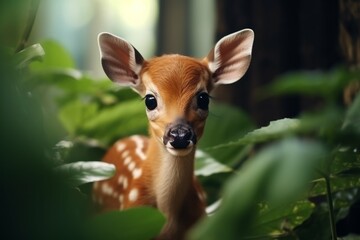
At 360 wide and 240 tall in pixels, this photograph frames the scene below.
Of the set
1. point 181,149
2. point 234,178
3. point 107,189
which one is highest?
point 234,178

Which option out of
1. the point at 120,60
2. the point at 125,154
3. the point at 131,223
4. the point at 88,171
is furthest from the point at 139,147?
the point at 131,223

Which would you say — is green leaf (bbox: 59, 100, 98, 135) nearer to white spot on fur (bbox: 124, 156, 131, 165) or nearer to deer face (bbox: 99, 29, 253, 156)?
white spot on fur (bbox: 124, 156, 131, 165)

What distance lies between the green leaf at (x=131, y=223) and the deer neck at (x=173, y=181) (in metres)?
0.35

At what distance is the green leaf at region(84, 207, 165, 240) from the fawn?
0.79 ft

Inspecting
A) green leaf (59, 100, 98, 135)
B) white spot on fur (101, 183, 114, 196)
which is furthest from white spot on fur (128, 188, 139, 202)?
green leaf (59, 100, 98, 135)

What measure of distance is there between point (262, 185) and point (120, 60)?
0.51 meters

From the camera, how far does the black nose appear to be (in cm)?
→ 68

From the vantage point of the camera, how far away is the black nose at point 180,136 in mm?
683

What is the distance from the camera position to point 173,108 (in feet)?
2.34

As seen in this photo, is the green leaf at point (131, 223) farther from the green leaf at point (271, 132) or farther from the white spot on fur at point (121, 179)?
the white spot on fur at point (121, 179)

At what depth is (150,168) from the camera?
2.79 ft

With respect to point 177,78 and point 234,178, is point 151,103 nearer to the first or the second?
point 177,78

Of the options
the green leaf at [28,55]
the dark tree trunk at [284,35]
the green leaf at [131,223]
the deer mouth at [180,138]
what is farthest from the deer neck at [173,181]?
the dark tree trunk at [284,35]

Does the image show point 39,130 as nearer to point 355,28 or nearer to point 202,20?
point 355,28
